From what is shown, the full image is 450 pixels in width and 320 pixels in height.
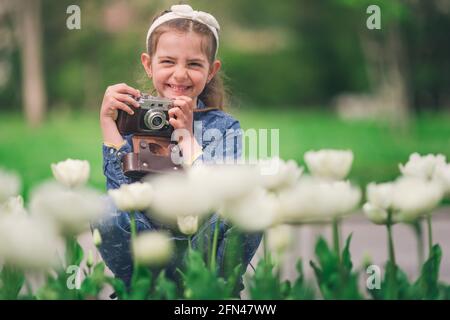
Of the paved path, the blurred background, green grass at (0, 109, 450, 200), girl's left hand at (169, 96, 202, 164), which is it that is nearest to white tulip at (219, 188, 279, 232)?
girl's left hand at (169, 96, 202, 164)

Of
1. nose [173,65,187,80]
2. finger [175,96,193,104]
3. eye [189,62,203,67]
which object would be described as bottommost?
finger [175,96,193,104]

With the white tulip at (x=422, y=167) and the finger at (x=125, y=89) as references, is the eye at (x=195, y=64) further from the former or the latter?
the white tulip at (x=422, y=167)

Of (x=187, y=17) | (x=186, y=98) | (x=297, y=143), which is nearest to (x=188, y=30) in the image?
(x=187, y=17)

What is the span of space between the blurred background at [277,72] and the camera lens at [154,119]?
6710 mm

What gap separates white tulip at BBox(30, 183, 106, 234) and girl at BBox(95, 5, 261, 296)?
673 millimetres

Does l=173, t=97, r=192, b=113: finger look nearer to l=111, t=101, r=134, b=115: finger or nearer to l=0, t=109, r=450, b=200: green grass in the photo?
l=111, t=101, r=134, b=115: finger

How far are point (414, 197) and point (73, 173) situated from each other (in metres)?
0.62

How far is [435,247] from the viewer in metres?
1.64

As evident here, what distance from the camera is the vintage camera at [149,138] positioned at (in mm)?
2021

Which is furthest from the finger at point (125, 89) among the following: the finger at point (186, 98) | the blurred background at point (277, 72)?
the blurred background at point (277, 72)

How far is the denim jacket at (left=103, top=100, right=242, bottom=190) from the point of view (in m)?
2.12
